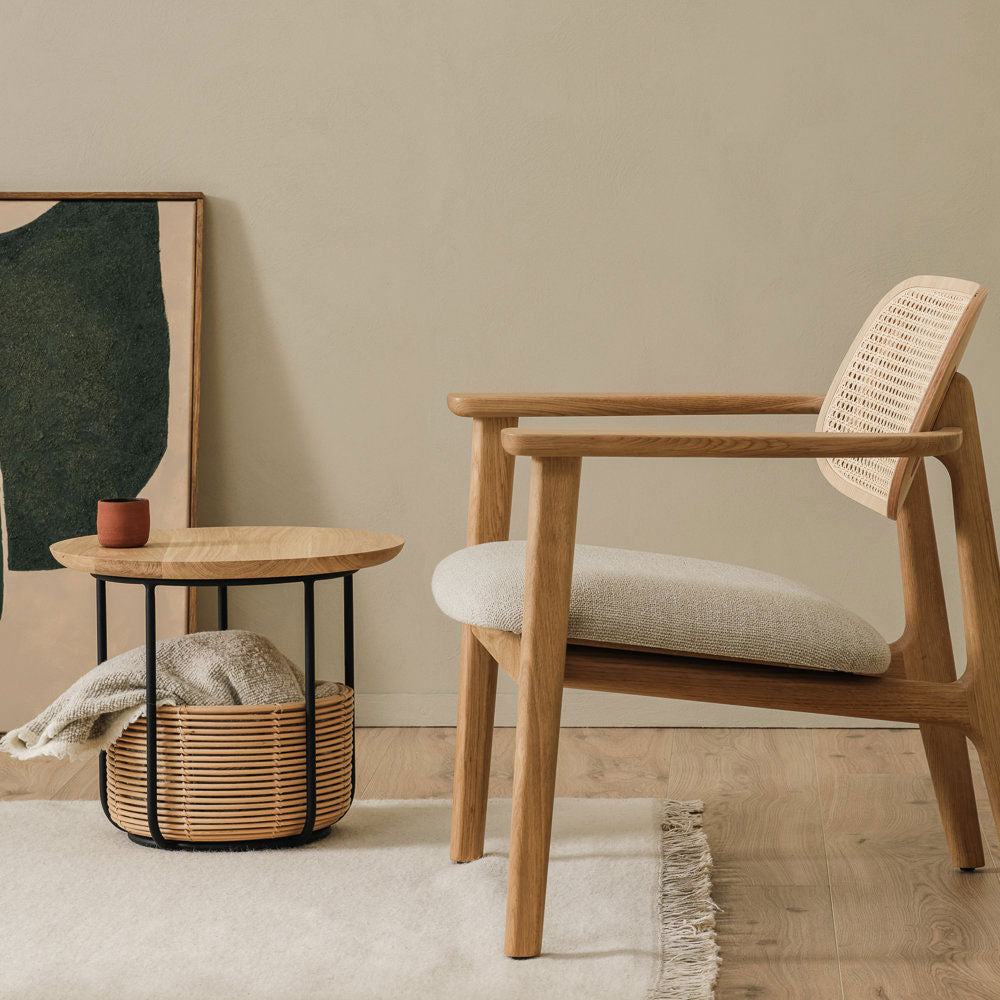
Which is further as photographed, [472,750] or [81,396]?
[81,396]

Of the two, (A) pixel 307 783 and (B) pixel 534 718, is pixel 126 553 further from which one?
(B) pixel 534 718

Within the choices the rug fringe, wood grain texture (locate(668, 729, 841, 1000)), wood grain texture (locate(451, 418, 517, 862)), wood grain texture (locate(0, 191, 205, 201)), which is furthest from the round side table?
wood grain texture (locate(0, 191, 205, 201))

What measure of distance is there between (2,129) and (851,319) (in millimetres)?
1820

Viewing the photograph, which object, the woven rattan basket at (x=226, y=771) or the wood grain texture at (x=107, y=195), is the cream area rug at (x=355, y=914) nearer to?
the woven rattan basket at (x=226, y=771)

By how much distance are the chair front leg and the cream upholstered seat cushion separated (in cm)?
4

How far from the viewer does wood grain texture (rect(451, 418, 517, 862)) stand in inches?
69.4

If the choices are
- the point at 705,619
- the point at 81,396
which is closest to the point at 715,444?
the point at 705,619

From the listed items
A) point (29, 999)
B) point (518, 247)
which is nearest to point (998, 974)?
point (29, 999)

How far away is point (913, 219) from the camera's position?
97.6 inches

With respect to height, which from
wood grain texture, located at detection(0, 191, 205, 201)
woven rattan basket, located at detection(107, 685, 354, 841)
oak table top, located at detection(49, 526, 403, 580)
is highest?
wood grain texture, located at detection(0, 191, 205, 201)

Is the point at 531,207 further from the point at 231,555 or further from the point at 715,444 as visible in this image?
the point at 715,444

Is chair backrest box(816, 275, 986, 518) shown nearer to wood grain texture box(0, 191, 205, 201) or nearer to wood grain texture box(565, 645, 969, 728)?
wood grain texture box(565, 645, 969, 728)

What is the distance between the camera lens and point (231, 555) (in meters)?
1.70

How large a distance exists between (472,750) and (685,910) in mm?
386
